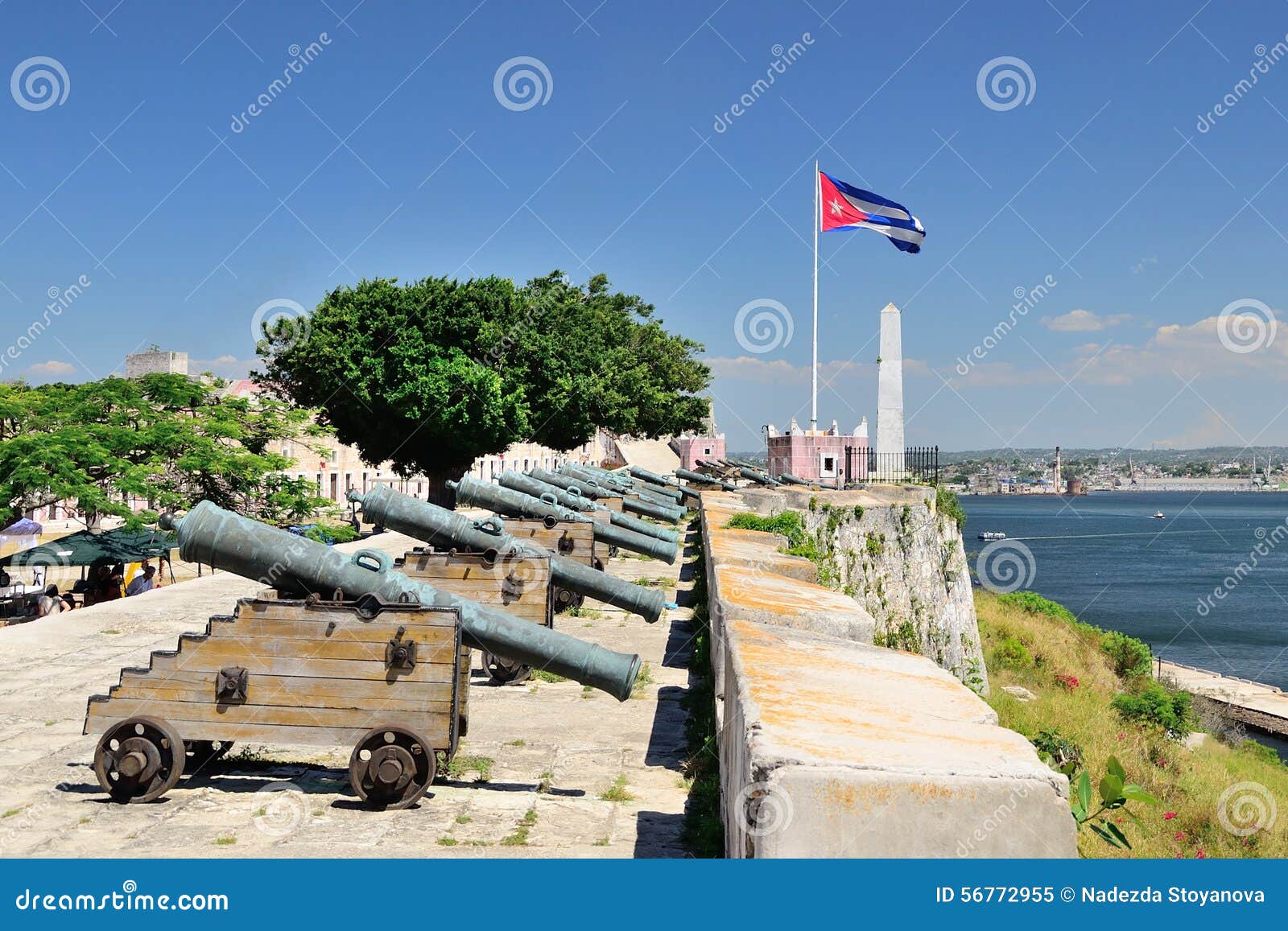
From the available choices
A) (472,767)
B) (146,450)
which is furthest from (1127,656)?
(472,767)

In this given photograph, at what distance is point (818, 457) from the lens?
3997cm

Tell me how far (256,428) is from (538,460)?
132 ft

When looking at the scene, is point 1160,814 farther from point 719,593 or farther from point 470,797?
point 470,797

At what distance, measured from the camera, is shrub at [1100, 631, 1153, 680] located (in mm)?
33531

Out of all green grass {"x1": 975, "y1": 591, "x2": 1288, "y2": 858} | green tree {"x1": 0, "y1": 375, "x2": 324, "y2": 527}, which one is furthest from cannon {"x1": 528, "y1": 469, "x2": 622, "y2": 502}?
green grass {"x1": 975, "y1": 591, "x2": 1288, "y2": 858}

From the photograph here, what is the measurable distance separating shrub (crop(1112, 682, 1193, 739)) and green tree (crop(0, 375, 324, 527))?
17592 mm

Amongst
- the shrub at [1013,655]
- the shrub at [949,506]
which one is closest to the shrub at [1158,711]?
the shrub at [1013,655]

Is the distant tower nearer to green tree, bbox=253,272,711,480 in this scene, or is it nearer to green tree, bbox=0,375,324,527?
green tree, bbox=253,272,711,480

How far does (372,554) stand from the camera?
5848 mm

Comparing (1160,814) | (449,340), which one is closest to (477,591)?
(1160,814)

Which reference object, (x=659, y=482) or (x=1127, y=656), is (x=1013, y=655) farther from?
(x=1127, y=656)

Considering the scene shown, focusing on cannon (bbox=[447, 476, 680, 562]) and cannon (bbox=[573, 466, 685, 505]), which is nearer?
cannon (bbox=[447, 476, 680, 562])

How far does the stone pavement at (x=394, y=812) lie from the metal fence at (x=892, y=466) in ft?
55.5

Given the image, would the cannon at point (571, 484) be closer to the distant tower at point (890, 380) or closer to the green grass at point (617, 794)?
the green grass at point (617, 794)
